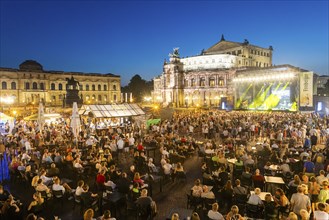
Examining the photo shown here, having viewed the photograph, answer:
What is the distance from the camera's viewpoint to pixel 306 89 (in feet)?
117

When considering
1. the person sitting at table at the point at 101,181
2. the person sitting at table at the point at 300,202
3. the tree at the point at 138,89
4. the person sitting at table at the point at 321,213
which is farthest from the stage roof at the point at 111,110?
the tree at the point at 138,89

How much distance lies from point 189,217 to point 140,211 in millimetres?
1590

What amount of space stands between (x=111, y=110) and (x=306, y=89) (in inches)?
1120

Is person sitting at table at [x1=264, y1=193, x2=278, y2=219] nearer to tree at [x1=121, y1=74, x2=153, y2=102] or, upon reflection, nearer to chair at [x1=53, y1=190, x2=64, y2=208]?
chair at [x1=53, y1=190, x2=64, y2=208]

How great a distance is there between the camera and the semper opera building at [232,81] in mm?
38344

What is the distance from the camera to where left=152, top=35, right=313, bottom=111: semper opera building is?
126 feet

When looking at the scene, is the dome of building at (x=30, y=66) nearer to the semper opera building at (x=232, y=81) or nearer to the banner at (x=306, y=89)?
the semper opera building at (x=232, y=81)

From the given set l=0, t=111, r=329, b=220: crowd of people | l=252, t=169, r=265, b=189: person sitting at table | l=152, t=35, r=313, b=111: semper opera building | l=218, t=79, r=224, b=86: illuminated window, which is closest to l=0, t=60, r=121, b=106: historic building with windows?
l=152, t=35, r=313, b=111: semper opera building

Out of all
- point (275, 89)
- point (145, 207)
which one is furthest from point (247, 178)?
point (275, 89)

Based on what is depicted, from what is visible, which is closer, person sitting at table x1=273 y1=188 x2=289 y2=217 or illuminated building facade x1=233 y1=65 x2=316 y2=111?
person sitting at table x1=273 y1=188 x2=289 y2=217

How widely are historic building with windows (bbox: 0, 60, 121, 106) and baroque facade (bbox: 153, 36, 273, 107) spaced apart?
16.9m

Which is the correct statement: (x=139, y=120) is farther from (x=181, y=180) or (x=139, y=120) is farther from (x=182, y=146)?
(x=181, y=180)

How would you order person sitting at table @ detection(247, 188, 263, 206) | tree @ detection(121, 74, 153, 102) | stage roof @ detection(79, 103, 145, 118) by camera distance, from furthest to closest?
tree @ detection(121, 74, 153, 102) < stage roof @ detection(79, 103, 145, 118) < person sitting at table @ detection(247, 188, 263, 206)

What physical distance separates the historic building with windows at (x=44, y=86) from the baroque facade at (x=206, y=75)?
16.9 meters
